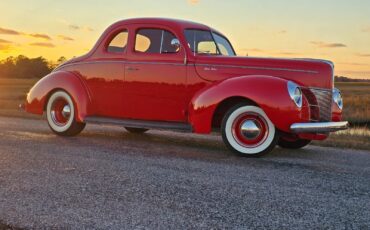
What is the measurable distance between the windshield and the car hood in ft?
1.49

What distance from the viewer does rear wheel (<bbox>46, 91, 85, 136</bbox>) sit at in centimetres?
869

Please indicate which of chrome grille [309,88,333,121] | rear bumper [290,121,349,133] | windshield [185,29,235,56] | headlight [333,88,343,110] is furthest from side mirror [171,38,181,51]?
headlight [333,88,343,110]

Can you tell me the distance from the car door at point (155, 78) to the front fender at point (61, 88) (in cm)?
83

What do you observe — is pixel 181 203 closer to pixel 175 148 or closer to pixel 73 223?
pixel 73 223

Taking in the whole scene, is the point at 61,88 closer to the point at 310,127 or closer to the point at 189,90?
the point at 189,90

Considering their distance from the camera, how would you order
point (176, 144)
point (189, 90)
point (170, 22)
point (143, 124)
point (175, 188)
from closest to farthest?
point (175, 188) < point (189, 90) < point (143, 124) < point (170, 22) < point (176, 144)

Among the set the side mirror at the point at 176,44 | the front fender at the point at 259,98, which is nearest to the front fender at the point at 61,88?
the side mirror at the point at 176,44

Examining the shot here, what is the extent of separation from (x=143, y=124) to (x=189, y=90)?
2.91 ft

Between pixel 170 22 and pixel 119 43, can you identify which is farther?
pixel 119 43

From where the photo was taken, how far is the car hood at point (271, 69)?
7.01 metres

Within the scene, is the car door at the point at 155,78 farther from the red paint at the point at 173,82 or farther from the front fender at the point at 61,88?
the front fender at the point at 61,88

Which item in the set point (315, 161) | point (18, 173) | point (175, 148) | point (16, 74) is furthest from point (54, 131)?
point (16, 74)

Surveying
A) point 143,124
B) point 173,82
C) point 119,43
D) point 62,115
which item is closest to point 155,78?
point 173,82

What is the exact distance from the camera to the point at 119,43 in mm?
8375
